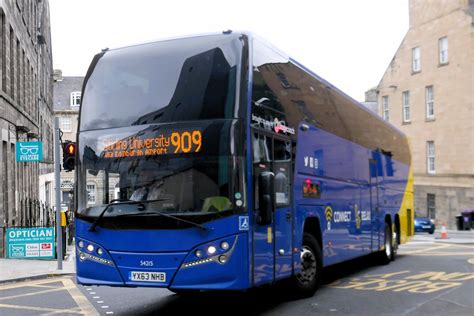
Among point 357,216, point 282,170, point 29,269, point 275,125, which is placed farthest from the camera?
point 29,269

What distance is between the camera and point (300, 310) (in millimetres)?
8750

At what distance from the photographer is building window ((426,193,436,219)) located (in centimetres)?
4317

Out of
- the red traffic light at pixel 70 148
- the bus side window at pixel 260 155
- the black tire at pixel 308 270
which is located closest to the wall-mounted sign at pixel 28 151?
the red traffic light at pixel 70 148

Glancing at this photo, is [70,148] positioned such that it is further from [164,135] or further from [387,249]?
[387,249]

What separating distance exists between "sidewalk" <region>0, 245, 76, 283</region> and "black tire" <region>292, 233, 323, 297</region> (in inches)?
265

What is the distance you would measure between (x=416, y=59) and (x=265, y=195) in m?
40.2

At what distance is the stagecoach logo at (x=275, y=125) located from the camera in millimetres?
7943

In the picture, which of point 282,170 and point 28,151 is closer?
point 282,170

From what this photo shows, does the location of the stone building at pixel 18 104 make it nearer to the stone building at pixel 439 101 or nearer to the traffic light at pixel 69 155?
the traffic light at pixel 69 155

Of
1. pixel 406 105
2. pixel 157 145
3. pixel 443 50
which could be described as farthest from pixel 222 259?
pixel 406 105

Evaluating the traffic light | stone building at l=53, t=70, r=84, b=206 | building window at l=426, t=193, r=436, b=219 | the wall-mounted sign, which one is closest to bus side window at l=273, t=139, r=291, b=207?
the traffic light

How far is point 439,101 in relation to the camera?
138ft

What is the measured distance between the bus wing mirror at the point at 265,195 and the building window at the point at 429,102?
3792 cm

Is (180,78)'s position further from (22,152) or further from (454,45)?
(454,45)
